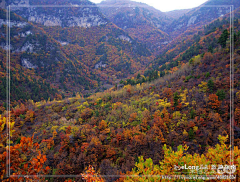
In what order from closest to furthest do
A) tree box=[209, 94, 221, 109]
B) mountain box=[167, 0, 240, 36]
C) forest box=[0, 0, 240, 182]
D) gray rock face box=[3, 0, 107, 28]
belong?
forest box=[0, 0, 240, 182]
tree box=[209, 94, 221, 109]
mountain box=[167, 0, 240, 36]
gray rock face box=[3, 0, 107, 28]

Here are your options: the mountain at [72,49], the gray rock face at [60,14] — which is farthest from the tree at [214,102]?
the gray rock face at [60,14]

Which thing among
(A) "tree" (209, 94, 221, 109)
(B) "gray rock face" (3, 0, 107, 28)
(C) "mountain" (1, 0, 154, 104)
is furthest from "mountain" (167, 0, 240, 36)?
(A) "tree" (209, 94, 221, 109)

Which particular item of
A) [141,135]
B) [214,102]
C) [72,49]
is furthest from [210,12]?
[141,135]

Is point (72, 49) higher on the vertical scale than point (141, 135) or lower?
higher

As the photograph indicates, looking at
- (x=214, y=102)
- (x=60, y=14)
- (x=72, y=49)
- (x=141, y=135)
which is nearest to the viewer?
(x=141, y=135)

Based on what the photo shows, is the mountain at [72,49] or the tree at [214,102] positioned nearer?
the tree at [214,102]

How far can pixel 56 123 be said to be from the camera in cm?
1814

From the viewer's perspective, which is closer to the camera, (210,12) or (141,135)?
(141,135)

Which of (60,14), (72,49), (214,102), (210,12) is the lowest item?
(214,102)

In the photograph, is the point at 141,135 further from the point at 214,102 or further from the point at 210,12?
the point at 210,12

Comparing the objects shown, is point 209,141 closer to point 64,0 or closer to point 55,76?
point 55,76

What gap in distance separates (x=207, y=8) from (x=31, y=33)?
19815 centimetres

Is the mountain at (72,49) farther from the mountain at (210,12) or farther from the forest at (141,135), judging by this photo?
the mountain at (210,12)

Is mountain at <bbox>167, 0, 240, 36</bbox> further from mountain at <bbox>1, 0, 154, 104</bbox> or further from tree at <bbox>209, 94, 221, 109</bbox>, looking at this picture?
tree at <bbox>209, 94, 221, 109</bbox>
